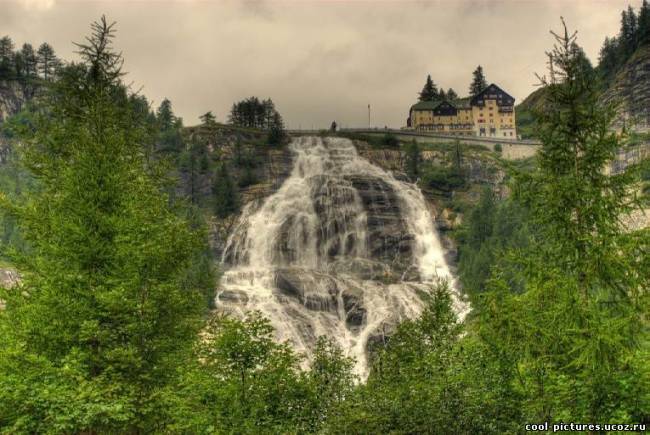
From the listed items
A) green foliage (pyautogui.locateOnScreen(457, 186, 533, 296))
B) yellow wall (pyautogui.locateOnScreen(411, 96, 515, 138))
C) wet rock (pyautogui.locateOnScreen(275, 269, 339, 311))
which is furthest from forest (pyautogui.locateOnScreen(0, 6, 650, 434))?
yellow wall (pyautogui.locateOnScreen(411, 96, 515, 138))

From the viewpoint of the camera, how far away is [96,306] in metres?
13.5

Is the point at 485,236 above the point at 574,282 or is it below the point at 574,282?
below

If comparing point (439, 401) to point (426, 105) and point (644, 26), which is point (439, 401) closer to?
point (426, 105)

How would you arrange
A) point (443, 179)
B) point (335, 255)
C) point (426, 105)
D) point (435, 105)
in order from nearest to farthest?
point (335, 255)
point (443, 179)
point (435, 105)
point (426, 105)

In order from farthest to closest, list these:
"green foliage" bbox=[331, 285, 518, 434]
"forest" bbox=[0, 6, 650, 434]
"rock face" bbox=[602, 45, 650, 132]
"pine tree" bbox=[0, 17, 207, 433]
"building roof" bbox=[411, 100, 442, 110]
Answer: "building roof" bbox=[411, 100, 442, 110], "rock face" bbox=[602, 45, 650, 132], "green foliage" bbox=[331, 285, 518, 434], "pine tree" bbox=[0, 17, 207, 433], "forest" bbox=[0, 6, 650, 434]

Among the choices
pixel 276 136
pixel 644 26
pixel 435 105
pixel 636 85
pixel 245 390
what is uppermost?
pixel 644 26

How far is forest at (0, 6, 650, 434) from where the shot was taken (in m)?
11.2

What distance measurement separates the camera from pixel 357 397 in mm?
14117

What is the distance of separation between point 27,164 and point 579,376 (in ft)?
56.4

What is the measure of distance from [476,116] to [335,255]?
6693 cm

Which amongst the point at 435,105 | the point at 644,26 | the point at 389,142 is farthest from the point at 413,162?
the point at 644,26

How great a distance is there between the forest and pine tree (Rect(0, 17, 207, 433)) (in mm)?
50

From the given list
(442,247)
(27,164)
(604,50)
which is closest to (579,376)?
(27,164)

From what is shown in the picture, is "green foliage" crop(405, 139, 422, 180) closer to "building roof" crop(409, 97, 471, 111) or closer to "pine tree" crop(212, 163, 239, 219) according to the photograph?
"pine tree" crop(212, 163, 239, 219)
